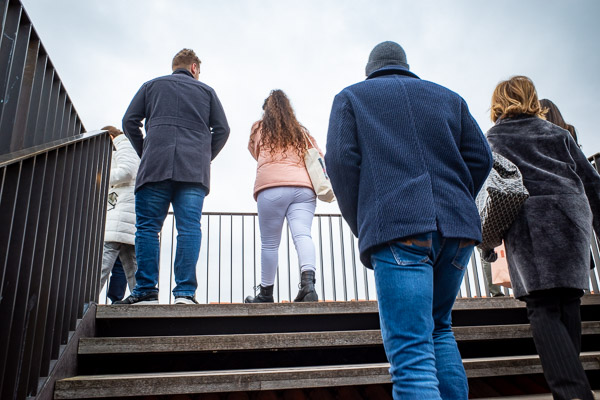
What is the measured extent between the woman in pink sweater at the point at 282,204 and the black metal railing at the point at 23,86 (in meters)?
1.52

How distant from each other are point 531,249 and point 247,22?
43.7 feet

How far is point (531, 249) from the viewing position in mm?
2242

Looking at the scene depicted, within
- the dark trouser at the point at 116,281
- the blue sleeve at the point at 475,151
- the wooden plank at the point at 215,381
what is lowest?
the wooden plank at the point at 215,381

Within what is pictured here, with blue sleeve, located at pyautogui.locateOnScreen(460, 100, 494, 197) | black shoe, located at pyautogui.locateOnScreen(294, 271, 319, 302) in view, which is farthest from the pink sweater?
blue sleeve, located at pyautogui.locateOnScreen(460, 100, 494, 197)

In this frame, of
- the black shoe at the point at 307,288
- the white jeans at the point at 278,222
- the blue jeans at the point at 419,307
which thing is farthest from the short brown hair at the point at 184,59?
the blue jeans at the point at 419,307

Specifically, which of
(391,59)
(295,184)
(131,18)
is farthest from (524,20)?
(391,59)

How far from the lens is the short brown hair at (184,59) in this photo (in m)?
3.68

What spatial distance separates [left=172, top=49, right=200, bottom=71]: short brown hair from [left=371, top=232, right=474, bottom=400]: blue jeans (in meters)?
2.66

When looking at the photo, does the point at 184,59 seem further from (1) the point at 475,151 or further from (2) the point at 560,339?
(2) the point at 560,339

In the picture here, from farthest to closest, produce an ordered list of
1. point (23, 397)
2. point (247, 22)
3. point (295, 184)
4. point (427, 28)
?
point (247, 22) < point (427, 28) < point (295, 184) < point (23, 397)

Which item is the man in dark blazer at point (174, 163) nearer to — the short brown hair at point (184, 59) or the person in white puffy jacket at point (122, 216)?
the short brown hair at point (184, 59)

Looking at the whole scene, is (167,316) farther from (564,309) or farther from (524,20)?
(524,20)

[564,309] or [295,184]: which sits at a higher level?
[295,184]

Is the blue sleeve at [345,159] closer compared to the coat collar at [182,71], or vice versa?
the blue sleeve at [345,159]
